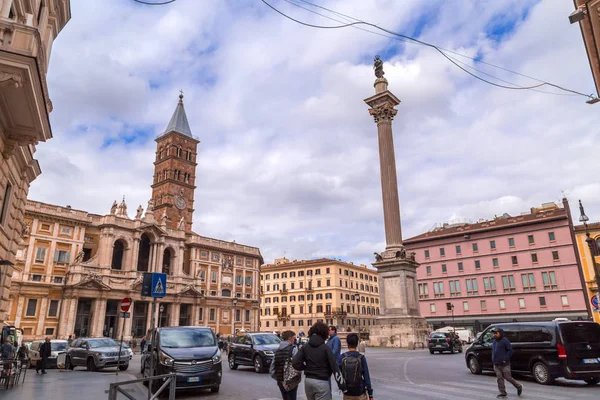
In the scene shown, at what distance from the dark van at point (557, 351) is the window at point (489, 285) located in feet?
157

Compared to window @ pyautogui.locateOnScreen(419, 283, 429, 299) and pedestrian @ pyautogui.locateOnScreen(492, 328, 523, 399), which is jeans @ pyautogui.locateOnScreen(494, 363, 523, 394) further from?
window @ pyautogui.locateOnScreen(419, 283, 429, 299)

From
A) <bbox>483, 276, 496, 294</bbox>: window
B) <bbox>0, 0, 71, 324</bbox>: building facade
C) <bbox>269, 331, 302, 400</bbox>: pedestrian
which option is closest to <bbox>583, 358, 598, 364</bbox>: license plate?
<bbox>269, 331, 302, 400</bbox>: pedestrian

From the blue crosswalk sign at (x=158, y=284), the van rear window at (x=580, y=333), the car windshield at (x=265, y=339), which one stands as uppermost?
the blue crosswalk sign at (x=158, y=284)

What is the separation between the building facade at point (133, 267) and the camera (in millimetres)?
44938

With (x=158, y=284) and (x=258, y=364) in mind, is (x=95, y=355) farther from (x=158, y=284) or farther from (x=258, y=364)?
(x=158, y=284)

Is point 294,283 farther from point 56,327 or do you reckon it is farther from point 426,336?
point 426,336

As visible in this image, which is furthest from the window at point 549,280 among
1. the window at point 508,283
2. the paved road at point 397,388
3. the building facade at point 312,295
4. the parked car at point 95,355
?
the parked car at point 95,355

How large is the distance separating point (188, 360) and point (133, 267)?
45768 millimetres

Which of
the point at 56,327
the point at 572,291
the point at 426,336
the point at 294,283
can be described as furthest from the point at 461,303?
the point at 56,327

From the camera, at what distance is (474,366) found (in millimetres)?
14172

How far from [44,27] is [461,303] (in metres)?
57.9

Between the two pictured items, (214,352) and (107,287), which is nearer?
(214,352)

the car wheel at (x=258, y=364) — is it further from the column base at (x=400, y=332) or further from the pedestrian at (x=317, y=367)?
the column base at (x=400, y=332)

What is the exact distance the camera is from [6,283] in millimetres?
13781
